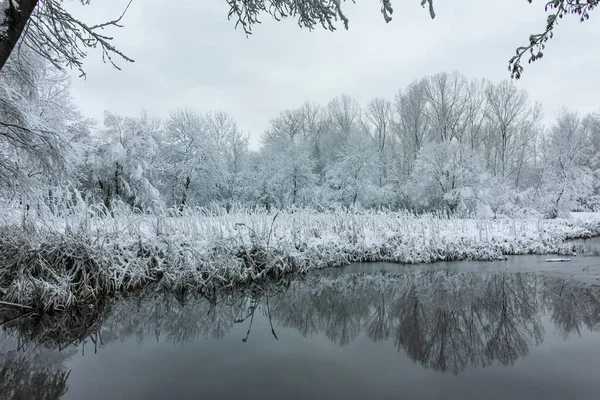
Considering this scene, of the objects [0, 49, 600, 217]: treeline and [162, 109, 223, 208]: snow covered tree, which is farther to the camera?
[162, 109, 223, 208]: snow covered tree

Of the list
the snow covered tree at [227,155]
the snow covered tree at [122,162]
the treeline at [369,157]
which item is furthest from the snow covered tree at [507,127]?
the snow covered tree at [122,162]

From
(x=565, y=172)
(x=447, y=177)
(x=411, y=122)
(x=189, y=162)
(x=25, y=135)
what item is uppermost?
(x=411, y=122)

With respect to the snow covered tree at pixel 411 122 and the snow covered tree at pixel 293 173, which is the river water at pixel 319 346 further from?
the snow covered tree at pixel 411 122

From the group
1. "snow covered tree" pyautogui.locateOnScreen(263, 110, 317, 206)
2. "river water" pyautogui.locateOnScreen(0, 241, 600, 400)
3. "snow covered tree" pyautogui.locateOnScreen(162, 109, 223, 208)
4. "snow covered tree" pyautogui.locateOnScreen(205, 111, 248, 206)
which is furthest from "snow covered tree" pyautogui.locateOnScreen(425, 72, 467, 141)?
"river water" pyautogui.locateOnScreen(0, 241, 600, 400)

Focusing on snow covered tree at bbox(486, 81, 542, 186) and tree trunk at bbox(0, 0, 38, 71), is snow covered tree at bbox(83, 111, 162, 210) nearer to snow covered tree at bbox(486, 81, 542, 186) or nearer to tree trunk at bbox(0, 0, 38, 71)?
tree trunk at bbox(0, 0, 38, 71)

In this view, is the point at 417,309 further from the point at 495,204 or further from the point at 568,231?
the point at 495,204

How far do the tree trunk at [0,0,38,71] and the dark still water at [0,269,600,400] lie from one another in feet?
10.2

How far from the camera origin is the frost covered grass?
5.63 m

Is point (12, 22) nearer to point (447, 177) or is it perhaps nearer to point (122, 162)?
point (122, 162)

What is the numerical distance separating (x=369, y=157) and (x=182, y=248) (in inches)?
975

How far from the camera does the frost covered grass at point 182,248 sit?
18.5 feet

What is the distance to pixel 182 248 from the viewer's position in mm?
6988

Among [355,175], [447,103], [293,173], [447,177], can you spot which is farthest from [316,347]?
[447,103]

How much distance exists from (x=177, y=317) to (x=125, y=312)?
88 centimetres
